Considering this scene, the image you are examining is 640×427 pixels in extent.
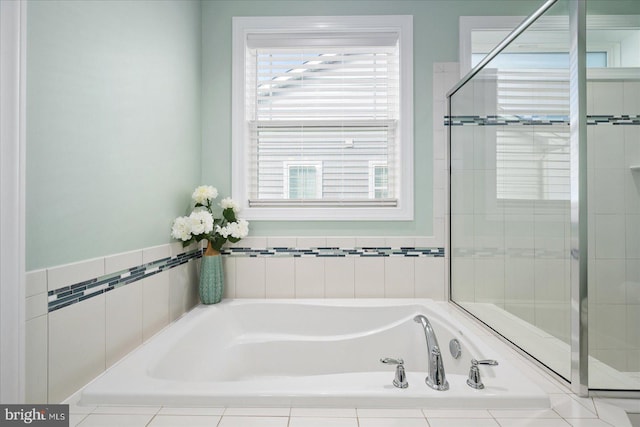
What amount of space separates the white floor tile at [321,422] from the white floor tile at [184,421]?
0.21 meters

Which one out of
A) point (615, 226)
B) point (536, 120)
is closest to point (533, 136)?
point (536, 120)

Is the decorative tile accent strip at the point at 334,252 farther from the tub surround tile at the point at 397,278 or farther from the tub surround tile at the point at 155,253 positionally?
the tub surround tile at the point at 155,253

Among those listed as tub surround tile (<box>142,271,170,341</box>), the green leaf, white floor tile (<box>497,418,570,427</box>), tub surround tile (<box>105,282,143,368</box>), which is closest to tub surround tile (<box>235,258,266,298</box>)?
the green leaf

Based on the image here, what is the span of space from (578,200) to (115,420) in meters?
1.54

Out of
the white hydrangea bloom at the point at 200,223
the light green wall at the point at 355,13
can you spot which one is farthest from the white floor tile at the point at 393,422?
the light green wall at the point at 355,13

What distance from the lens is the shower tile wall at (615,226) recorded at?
52.2 inches

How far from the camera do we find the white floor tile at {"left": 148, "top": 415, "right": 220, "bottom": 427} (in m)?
0.94

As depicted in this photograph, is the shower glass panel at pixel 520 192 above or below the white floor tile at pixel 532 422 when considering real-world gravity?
above

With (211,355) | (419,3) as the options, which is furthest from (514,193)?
(211,355)

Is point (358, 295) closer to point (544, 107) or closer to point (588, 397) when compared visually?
point (588, 397)

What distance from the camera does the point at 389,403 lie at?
1.02 meters

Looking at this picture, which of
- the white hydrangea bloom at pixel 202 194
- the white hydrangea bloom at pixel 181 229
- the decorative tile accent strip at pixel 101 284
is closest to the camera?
the decorative tile accent strip at pixel 101 284

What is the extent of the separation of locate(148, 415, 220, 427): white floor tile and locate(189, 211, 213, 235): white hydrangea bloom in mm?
976

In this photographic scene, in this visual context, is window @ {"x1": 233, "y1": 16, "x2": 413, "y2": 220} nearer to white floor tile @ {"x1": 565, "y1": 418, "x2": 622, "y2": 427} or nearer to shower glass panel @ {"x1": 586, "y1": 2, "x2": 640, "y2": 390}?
shower glass panel @ {"x1": 586, "y1": 2, "x2": 640, "y2": 390}
